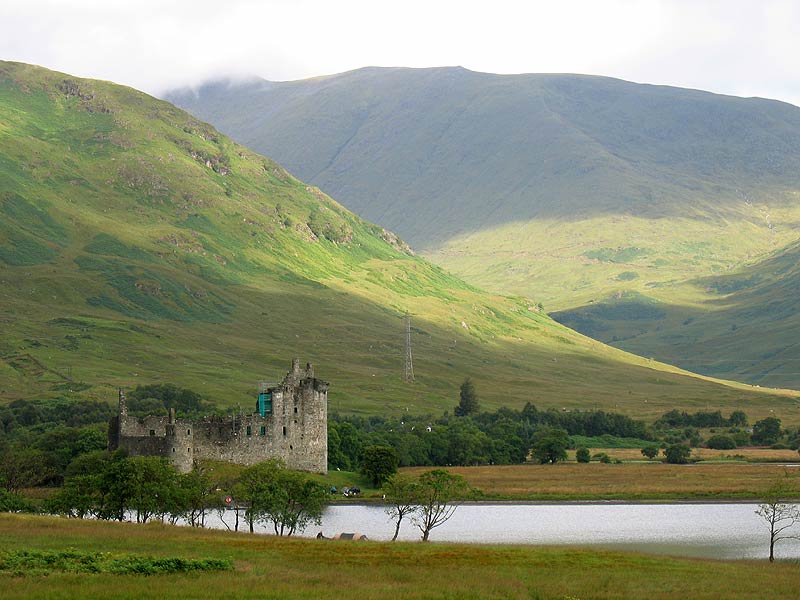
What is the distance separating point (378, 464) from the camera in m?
142

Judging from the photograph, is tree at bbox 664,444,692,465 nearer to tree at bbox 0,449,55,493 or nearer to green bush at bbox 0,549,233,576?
tree at bbox 0,449,55,493

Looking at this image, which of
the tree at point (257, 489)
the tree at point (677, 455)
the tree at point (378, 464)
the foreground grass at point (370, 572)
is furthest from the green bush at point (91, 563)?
the tree at point (677, 455)

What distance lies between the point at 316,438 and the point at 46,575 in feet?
245

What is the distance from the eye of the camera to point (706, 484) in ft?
487

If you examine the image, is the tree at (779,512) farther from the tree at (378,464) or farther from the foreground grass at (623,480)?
the tree at (378,464)

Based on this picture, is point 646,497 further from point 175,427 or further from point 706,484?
point 175,427

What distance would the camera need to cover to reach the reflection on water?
104m

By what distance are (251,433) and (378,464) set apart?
1782cm

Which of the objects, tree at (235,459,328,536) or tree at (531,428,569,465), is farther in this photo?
tree at (531,428,569,465)

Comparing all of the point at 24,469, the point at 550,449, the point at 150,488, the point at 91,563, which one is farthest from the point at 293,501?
the point at 550,449

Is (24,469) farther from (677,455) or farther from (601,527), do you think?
(677,455)

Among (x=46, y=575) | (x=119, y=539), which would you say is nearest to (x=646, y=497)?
(x=119, y=539)

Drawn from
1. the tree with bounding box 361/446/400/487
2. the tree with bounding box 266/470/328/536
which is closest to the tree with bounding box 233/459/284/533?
the tree with bounding box 266/470/328/536

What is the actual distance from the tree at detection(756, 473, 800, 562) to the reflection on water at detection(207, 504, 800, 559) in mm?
1147
